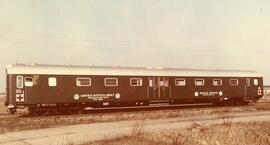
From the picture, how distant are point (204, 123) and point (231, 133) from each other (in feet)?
10.5

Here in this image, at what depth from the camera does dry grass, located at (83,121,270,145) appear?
1314cm

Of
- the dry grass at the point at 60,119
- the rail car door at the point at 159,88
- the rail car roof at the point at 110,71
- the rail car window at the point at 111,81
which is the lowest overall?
the dry grass at the point at 60,119

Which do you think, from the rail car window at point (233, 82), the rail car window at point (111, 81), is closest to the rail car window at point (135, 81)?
the rail car window at point (111, 81)

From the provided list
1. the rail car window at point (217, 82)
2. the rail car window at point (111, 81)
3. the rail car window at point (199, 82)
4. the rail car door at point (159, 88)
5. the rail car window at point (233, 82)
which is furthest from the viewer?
the rail car window at point (233, 82)

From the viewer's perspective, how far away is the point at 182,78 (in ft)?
103

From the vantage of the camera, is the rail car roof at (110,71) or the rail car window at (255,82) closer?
the rail car roof at (110,71)

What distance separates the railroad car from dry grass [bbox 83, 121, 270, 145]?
11.2 metres

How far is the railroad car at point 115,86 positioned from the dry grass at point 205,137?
11.2 metres

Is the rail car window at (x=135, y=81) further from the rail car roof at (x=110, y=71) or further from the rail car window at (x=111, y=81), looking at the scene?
the rail car window at (x=111, y=81)

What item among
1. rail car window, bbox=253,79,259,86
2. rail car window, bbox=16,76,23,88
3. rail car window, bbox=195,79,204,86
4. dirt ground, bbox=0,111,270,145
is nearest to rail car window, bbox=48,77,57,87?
rail car window, bbox=16,76,23,88

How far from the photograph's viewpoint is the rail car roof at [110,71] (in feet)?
82.0

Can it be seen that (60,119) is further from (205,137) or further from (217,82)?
(217,82)

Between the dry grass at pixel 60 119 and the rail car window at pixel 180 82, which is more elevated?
the rail car window at pixel 180 82

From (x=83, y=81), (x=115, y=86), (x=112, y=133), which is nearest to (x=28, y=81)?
(x=83, y=81)
